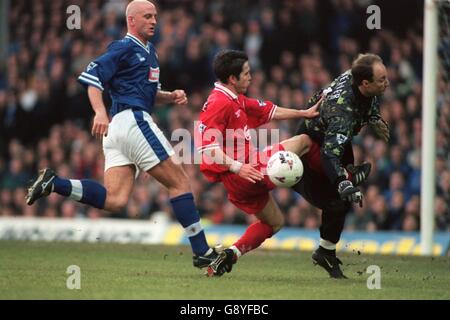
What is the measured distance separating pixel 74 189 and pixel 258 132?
8493 millimetres

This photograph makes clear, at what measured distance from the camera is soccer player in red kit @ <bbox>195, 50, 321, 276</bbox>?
871 centimetres

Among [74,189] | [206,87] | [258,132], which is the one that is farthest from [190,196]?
[206,87]

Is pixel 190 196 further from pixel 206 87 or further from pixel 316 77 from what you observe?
pixel 206 87

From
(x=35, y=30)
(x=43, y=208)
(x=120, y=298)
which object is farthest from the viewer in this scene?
(x=35, y=30)

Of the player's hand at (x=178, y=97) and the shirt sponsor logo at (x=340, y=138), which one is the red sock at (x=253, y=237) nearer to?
the shirt sponsor logo at (x=340, y=138)

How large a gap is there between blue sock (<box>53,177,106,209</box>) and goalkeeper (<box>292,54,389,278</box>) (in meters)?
1.78

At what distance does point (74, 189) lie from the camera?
29.1ft

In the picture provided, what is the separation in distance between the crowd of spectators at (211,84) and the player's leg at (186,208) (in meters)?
5.83

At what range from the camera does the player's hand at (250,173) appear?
28.1 ft

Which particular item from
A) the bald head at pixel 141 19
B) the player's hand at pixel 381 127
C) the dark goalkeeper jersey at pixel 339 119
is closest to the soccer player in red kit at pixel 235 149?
the dark goalkeeper jersey at pixel 339 119

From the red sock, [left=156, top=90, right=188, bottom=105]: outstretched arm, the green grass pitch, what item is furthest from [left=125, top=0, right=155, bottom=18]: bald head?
the green grass pitch

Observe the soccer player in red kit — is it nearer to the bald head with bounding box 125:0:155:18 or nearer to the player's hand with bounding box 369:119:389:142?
the player's hand with bounding box 369:119:389:142

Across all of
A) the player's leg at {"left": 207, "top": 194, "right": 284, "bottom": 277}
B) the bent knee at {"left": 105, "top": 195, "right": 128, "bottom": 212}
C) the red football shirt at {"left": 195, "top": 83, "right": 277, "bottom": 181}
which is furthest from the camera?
the player's leg at {"left": 207, "top": 194, "right": 284, "bottom": 277}

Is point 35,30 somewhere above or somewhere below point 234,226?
above
